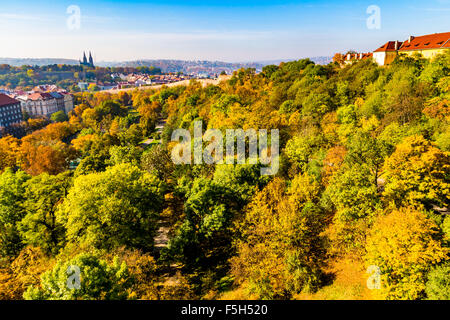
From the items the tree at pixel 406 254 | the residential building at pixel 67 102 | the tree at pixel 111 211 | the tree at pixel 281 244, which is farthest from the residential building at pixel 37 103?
the tree at pixel 406 254

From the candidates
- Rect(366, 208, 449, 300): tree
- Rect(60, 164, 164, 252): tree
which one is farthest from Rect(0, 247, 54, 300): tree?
Rect(366, 208, 449, 300): tree

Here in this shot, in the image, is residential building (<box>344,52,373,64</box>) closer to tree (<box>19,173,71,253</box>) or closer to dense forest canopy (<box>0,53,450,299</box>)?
dense forest canopy (<box>0,53,450,299</box>)

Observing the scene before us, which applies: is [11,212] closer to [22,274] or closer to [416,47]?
[22,274]

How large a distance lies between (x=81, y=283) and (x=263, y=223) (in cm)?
Result: 1180

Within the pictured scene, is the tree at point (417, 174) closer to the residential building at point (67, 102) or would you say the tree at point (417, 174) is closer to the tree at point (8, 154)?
the tree at point (8, 154)

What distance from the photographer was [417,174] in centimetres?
1808

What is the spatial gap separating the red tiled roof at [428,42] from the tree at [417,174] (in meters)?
34.7

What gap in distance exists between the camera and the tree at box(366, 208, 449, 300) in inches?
532

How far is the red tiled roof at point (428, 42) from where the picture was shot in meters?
43.8

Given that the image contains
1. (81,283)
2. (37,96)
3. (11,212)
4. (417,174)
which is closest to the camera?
(81,283)

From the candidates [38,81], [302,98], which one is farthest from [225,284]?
[38,81]

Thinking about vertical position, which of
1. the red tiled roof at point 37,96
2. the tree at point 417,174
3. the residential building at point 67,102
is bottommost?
the tree at point 417,174

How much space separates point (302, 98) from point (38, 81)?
19034cm

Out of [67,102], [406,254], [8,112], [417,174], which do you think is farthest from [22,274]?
[67,102]
